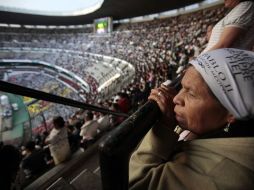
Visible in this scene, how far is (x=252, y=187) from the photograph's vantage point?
0.70m

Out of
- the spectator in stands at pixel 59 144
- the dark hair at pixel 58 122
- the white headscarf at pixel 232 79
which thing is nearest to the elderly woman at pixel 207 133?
the white headscarf at pixel 232 79

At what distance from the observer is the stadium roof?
73.7 feet

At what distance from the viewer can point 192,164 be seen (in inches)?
30.6

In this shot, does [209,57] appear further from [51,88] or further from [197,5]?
[51,88]

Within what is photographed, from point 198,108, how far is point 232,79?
0.16m

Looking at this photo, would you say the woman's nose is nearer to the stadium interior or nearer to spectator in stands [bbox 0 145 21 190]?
spectator in stands [bbox 0 145 21 190]

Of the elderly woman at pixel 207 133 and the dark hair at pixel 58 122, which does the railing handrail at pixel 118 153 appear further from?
the dark hair at pixel 58 122

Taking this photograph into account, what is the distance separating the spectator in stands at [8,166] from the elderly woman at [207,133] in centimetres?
90

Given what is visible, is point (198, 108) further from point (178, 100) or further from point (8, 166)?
point (8, 166)

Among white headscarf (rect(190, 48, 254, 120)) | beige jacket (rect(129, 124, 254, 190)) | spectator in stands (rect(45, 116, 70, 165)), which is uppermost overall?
white headscarf (rect(190, 48, 254, 120))

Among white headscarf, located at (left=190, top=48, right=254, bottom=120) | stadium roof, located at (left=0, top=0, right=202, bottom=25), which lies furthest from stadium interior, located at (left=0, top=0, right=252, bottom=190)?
white headscarf, located at (left=190, top=48, right=254, bottom=120)

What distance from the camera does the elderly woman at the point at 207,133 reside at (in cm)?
72

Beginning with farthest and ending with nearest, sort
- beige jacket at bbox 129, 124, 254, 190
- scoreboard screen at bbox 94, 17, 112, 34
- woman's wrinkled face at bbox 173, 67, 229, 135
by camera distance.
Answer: scoreboard screen at bbox 94, 17, 112, 34
woman's wrinkled face at bbox 173, 67, 229, 135
beige jacket at bbox 129, 124, 254, 190

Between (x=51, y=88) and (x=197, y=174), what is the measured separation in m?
28.9
